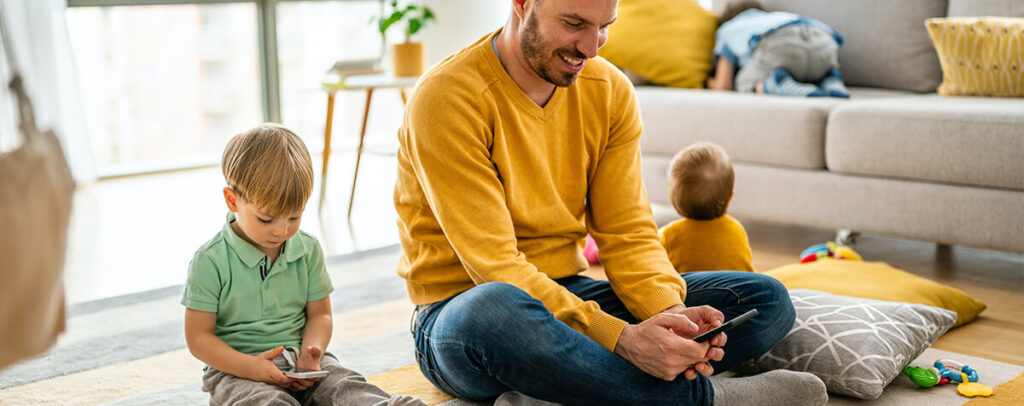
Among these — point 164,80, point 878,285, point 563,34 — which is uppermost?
point 563,34

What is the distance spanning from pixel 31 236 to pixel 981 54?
8.93 feet

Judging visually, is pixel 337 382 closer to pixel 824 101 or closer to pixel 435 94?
pixel 435 94

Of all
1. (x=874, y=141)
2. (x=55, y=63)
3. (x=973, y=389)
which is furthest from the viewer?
(x=55, y=63)

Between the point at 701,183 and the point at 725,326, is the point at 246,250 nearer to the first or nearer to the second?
the point at 725,326

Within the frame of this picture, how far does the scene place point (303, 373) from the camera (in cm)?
149

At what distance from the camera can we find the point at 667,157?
10.2 ft

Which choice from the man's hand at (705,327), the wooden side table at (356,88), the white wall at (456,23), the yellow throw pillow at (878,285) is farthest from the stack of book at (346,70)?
the man's hand at (705,327)

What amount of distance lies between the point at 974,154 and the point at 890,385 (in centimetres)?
93

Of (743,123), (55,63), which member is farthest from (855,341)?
(55,63)

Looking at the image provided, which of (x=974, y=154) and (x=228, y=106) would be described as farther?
(x=228, y=106)

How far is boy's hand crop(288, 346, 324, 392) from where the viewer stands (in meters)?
1.51

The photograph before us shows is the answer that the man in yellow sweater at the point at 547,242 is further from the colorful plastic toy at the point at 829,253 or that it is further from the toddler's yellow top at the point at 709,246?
the colorful plastic toy at the point at 829,253

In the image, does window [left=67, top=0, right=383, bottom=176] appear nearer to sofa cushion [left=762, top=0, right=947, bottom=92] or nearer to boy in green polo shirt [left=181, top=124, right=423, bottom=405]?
sofa cushion [left=762, top=0, right=947, bottom=92]

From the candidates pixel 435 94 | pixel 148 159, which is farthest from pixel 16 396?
pixel 148 159
